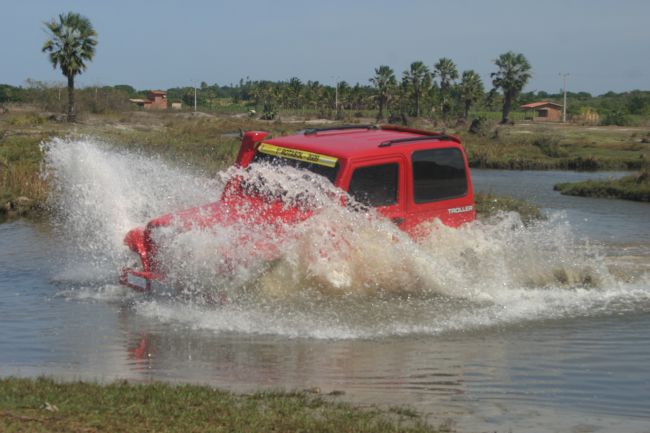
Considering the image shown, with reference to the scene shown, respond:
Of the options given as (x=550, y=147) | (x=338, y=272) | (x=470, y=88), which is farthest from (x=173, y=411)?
(x=470, y=88)

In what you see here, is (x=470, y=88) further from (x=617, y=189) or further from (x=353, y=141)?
(x=353, y=141)

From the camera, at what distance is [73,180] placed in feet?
44.1

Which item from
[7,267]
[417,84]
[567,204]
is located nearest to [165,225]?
[7,267]

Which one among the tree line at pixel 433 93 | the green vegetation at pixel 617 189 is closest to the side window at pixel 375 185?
the green vegetation at pixel 617 189

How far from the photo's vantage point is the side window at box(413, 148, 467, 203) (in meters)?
11.3

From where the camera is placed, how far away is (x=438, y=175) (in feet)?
38.1

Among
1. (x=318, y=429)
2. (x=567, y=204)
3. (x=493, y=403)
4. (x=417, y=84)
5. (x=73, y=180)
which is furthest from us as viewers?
(x=417, y=84)

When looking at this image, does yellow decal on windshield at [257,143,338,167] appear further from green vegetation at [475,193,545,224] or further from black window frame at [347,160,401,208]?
green vegetation at [475,193,545,224]

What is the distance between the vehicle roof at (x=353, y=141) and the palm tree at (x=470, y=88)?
86.0m

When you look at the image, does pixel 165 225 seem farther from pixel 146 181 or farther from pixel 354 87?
pixel 354 87

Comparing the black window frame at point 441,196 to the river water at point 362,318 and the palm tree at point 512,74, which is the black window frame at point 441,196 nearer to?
the river water at point 362,318

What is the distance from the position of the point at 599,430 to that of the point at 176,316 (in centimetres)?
522

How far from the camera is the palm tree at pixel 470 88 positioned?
317ft

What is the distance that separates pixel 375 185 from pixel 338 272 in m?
1.23
